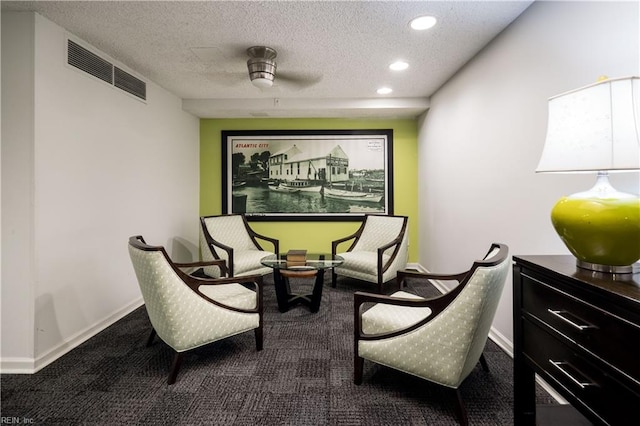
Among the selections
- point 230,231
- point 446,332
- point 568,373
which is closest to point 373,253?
point 230,231

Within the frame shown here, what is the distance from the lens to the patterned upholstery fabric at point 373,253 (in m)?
3.58

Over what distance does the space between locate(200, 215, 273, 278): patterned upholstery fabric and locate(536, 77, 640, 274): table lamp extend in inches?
120

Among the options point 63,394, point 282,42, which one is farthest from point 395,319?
point 282,42

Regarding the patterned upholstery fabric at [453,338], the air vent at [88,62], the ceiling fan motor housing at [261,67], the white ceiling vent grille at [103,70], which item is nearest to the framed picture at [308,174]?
the white ceiling vent grille at [103,70]

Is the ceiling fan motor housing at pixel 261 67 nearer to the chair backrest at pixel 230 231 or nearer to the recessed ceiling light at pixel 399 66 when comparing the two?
the recessed ceiling light at pixel 399 66

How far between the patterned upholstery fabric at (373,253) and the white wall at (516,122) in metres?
0.55

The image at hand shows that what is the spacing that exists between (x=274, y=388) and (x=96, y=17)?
2.92 m

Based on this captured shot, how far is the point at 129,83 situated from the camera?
3.09 meters

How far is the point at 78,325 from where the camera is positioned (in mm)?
2477

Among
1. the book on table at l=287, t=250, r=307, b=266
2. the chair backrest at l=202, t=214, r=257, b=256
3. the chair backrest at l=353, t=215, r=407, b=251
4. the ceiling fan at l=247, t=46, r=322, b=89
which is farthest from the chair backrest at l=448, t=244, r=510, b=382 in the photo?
the chair backrest at l=202, t=214, r=257, b=256

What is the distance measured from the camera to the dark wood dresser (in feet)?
2.98

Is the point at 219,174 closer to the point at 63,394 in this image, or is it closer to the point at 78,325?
the point at 78,325

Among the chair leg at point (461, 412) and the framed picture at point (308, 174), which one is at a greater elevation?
the framed picture at point (308, 174)

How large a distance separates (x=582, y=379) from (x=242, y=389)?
173cm
